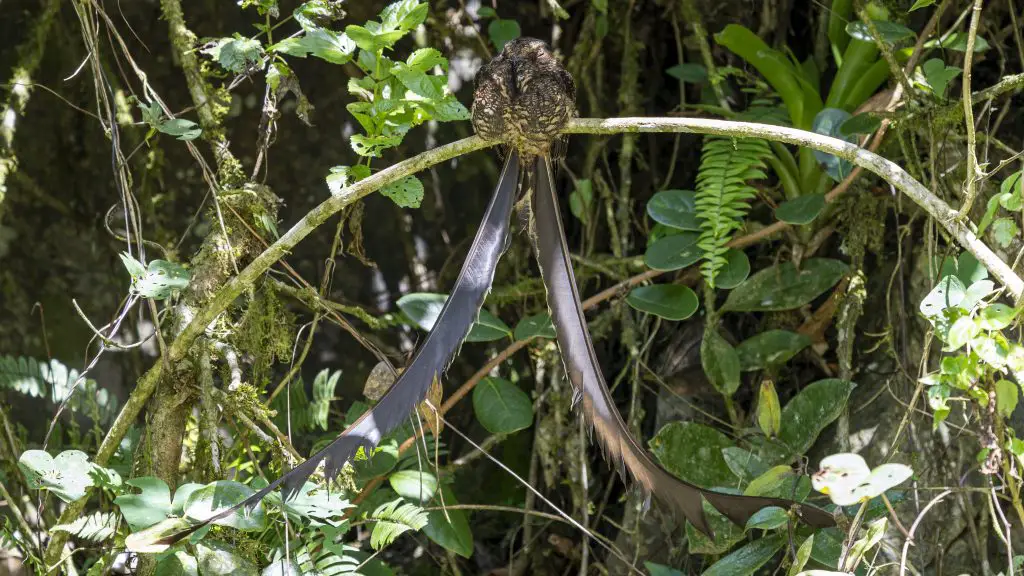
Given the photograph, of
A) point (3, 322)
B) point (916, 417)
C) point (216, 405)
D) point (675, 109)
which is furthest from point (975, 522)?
point (3, 322)

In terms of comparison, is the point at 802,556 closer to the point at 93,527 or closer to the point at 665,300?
the point at 665,300

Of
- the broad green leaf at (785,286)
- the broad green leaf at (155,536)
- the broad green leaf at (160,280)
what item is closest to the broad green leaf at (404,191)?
the broad green leaf at (160,280)

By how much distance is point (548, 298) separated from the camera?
145 cm

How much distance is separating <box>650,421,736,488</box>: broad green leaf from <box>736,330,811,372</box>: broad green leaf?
0.22 meters

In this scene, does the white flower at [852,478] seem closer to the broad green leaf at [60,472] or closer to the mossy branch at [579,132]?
the mossy branch at [579,132]

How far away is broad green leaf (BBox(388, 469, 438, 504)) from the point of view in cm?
193

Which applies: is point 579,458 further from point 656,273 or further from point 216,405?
point 216,405

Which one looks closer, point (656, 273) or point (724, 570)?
point (724, 570)

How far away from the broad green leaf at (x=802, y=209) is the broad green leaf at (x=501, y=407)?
0.66 meters

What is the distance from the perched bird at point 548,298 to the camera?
1.34m

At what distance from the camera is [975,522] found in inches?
72.3

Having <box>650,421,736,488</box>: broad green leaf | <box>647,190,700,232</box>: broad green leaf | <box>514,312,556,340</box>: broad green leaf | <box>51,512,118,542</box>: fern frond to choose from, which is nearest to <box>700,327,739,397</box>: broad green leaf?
<box>650,421,736,488</box>: broad green leaf

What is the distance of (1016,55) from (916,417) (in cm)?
94

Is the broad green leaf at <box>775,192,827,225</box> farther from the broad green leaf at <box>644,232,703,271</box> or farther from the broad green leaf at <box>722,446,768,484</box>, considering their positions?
the broad green leaf at <box>722,446,768,484</box>
